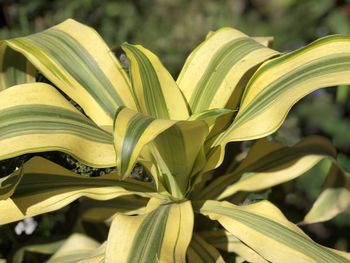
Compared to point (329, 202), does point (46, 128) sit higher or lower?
higher

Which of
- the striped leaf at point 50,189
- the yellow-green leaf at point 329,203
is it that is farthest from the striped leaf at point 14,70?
the yellow-green leaf at point 329,203

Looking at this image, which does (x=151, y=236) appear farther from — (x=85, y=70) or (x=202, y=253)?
(x=85, y=70)

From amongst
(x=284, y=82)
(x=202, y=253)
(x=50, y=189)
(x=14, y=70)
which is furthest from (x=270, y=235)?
(x=14, y=70)

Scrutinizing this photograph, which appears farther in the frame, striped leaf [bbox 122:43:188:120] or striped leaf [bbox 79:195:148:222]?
striped leaf [bbox 79:195:148:222]

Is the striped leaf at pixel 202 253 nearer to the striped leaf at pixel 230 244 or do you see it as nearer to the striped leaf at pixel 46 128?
the striped leaf at pixel 230 244

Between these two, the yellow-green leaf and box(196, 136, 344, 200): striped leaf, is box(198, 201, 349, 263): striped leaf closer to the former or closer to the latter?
box(196, 136, 344, 200): striped leaf

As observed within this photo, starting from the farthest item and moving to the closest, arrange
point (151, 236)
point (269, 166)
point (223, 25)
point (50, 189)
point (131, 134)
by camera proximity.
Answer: point (223, 25), point (269, 166), point (50, 189), point (151, 236), point (131, 134)

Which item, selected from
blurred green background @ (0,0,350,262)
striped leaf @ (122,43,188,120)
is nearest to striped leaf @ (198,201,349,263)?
striped leaf @ (122,43,188,120)
